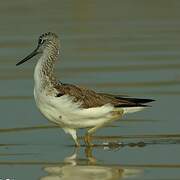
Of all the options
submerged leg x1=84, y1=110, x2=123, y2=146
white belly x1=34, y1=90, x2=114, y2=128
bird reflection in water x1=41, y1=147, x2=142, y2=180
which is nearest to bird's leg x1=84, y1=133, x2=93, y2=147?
submerged leg x1=84, y1=110, x2=123, y2=146

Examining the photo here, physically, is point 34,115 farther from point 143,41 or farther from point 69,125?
point 143,41

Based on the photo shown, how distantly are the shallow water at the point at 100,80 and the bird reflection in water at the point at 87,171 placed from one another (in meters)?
0.01

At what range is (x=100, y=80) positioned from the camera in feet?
62.6

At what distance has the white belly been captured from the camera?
46.3ft

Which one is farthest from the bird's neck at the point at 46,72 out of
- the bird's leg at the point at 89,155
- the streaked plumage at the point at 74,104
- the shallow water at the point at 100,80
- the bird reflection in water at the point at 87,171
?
the bird reflection in water at the point at 87,171

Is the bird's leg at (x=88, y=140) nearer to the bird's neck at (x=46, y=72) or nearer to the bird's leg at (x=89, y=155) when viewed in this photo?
the bird's leg at (x=89, y=155)

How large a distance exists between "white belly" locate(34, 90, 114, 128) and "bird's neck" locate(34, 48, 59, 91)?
0.16 m

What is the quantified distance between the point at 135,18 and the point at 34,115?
36.8 feet

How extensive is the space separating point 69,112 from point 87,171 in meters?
1.47

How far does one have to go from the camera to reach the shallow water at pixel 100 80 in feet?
43.2

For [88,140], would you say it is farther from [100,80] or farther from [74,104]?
[100,80]

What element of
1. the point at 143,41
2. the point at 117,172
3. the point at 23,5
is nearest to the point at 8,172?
the point at 117,172

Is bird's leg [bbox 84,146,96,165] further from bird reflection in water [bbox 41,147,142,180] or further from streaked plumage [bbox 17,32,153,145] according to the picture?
streaked plumage [bbox 17,32,153,145]

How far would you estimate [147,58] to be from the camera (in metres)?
21.3
